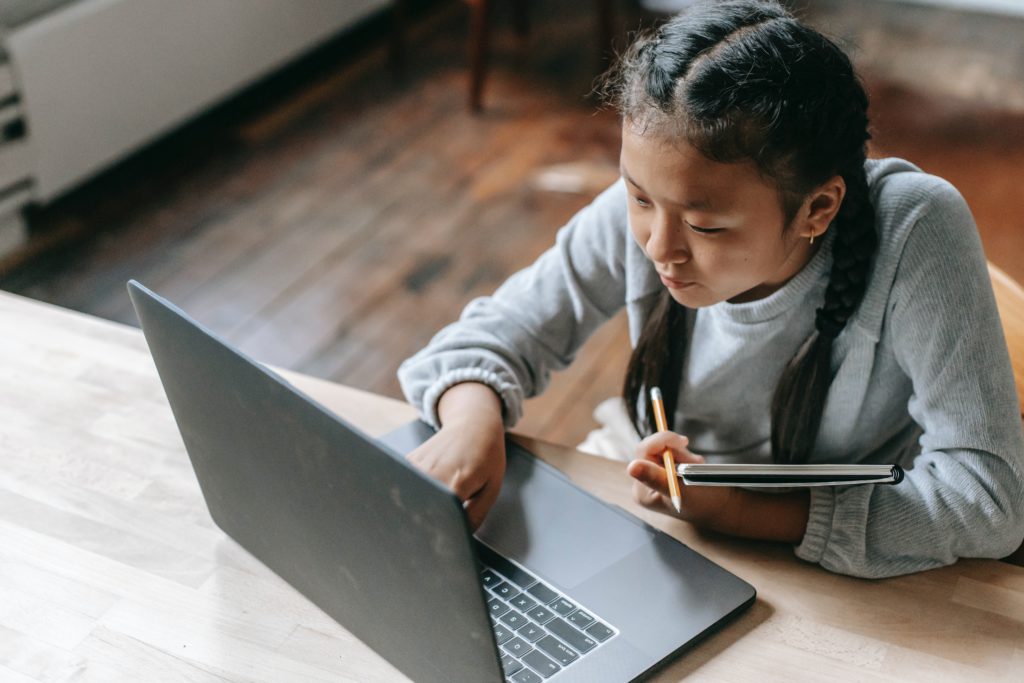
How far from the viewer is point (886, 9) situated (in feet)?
13.1

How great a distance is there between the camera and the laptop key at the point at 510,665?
0.75 m

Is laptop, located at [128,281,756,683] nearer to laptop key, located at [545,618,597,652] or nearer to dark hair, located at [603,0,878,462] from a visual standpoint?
laptop key, located at [545,618,597,652]

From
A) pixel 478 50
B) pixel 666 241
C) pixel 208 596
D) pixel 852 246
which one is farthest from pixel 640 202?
pixel 478 50

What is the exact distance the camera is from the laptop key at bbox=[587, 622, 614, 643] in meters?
0.78

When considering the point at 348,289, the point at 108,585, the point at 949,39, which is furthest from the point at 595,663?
the point at 949,39

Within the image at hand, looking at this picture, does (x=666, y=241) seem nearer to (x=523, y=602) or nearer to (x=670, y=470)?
(x=670, y=470)

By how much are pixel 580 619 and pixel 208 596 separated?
268mm

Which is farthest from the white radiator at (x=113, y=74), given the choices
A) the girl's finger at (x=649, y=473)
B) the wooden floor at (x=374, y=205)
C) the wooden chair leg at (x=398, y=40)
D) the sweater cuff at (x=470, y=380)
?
the girl's finger at (x=649, y=473)

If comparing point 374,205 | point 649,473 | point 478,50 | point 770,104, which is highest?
point 770,104

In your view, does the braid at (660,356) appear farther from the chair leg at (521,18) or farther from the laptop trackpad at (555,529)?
the chair leg at (521,18)

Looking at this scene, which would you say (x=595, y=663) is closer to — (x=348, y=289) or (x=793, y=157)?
(x=793, y=157)

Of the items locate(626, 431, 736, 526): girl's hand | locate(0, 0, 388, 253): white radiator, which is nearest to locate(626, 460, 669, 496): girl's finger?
locate(626, 431, 736, 526): girl's hand

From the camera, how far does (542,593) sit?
82 cm

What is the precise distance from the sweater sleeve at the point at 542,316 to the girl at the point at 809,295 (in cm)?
1
